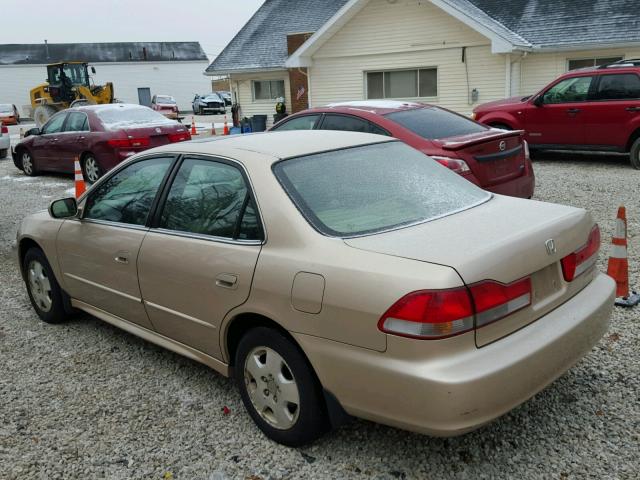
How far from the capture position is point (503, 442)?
3.13 m

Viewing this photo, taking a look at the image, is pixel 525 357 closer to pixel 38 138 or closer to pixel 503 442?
pixel 503 442

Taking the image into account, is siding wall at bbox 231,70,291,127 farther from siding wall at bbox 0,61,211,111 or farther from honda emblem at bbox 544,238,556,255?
siding wall at bbox 0,61,211,111

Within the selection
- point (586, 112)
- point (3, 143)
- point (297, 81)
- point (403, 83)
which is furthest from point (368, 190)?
point (297, 81)

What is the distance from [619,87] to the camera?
439 inches

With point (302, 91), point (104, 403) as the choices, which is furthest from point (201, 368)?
point (302, 91)

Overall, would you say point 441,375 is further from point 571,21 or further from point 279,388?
point 571,21

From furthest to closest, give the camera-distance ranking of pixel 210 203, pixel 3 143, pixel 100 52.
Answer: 1. pixel 100 52
2. pixel 3 143
3. pixel 210 203

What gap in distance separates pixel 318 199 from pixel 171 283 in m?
1.05

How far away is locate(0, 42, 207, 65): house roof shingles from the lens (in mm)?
59188

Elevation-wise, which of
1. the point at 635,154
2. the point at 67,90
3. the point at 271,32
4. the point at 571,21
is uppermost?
the point at 271,32

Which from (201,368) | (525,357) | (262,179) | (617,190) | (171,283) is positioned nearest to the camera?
(525,357)

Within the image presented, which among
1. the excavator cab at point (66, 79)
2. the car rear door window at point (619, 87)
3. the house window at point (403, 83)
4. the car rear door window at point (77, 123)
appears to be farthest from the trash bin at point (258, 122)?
the excavator cab at point (66, 79)

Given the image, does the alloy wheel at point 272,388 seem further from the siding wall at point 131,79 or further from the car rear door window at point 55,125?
the siding wall at point 131,79

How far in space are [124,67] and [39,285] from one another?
57665 millimetres
